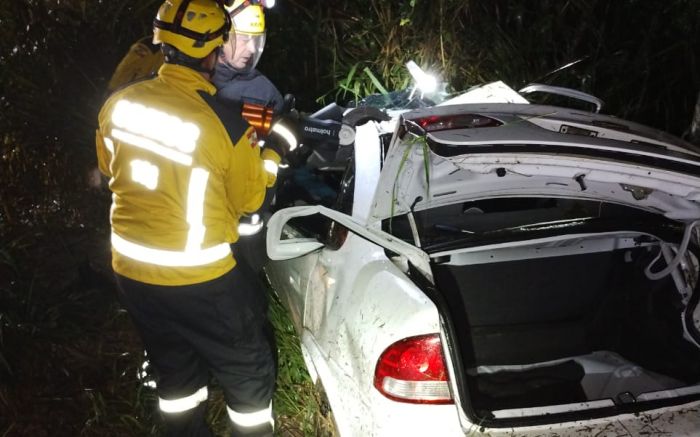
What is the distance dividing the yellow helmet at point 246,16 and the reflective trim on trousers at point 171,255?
6.39ft

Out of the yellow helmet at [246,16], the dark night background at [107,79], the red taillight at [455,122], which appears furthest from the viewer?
the yellow helmet at [246,16]

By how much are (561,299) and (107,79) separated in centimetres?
415

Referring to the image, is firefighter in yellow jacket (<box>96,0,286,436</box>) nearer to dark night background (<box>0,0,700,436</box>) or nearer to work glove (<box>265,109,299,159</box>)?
work glove (<box>265,109,299,159</box>)

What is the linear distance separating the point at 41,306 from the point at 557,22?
469 centimetres

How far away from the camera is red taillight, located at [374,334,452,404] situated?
172 centimetres

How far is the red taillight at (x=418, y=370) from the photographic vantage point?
1.72 metres

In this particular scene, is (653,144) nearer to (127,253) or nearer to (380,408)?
(380,408)

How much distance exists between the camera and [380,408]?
1778 millimetres

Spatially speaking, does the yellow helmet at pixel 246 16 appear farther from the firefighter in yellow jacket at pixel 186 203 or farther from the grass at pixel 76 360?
the grass at pixel 76 360

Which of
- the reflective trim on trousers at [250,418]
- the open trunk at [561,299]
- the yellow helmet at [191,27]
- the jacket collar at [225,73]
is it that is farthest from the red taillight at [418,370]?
the jacket collar at [225,73]

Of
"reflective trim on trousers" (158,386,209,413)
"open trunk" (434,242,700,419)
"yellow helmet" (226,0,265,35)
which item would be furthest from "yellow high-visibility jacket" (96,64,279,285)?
"yellow helmet" (226,0,265,35)

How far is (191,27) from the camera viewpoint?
219 centimetres

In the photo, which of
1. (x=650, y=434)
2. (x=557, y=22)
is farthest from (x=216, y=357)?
(x=557, y=22)

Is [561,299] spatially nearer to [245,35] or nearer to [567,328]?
[567,328]
